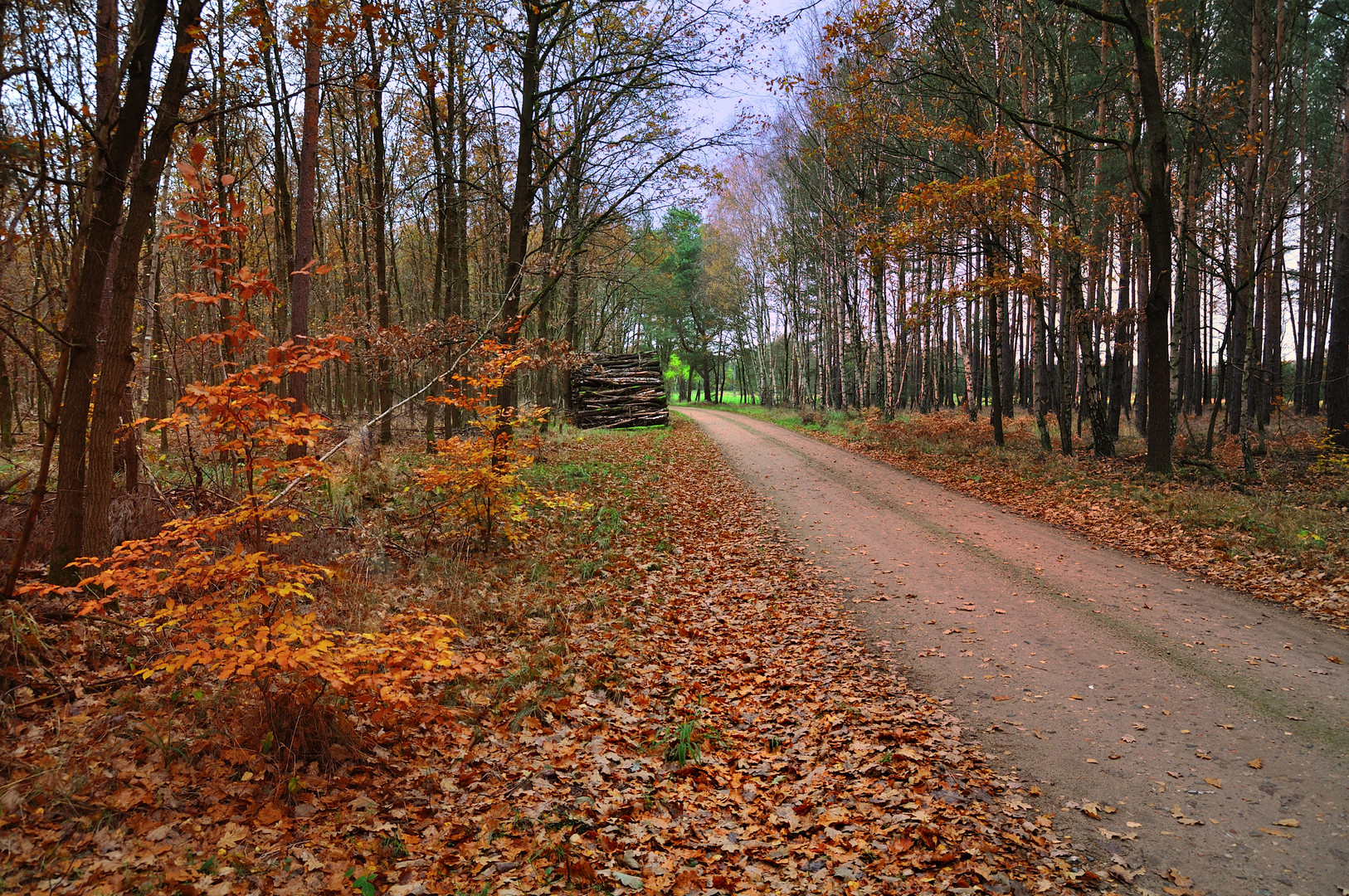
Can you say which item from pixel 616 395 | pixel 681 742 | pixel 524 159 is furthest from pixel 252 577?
pixel 616 395

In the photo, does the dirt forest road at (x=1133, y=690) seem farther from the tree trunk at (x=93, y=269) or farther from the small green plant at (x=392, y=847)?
the tree trunk at (x=93, y=269)

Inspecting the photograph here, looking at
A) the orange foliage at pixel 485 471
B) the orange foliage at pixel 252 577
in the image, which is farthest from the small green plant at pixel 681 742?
the orange foliage at pixel 485 471

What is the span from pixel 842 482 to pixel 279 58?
1546 centimetres

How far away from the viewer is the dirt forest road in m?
3.53

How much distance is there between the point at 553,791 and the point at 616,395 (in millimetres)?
23733

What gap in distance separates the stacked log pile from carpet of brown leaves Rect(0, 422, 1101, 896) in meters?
20.9

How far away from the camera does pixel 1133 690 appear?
5.13m

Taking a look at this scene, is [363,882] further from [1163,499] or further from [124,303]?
[1163,499]

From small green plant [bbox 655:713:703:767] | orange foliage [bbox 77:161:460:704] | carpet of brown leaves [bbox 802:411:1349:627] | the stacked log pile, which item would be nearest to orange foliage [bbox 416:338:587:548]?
orange foliage [bbox 77:161:460:704]

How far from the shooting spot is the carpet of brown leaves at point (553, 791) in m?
3.23

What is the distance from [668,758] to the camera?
4.63 metres

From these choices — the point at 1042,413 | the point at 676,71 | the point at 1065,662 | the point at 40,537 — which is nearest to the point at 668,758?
the point at 1065,662

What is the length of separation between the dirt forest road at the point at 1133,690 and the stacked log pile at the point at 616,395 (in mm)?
18147

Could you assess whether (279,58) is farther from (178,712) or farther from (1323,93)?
(1323,93)
